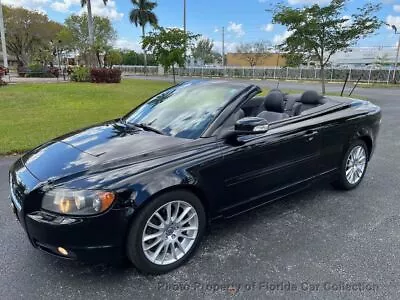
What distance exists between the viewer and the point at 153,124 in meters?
3.35

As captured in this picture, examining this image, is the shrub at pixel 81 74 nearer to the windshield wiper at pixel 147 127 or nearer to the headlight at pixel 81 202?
the windshield wiper at pixel 147 127

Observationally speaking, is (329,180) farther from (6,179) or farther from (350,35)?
(350,35)

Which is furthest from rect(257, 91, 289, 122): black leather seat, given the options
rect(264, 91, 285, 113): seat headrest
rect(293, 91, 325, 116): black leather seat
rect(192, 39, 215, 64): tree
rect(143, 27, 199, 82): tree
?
rect(192, 39, 215, 64): tree

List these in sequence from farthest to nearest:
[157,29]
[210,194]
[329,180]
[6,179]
A: [157,29] → [6,179] → [329,180] → [210,194]

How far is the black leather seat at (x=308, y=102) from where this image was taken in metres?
4.14

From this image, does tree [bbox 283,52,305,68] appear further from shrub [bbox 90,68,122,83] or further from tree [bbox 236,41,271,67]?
tree [bbox 236,41,271,67]

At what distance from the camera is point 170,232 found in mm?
2674

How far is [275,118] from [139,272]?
206 cm

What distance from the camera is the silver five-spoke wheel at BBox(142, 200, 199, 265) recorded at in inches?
101

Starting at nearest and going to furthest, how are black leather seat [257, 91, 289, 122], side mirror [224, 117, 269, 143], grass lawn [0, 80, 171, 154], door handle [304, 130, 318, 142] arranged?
1. side mirror [224, 117, 269, 143]
2. door handle [304, 130, 318, 142]
3. black leather seat [257, 91, 289, 122]
4. grass lawn [0, 80, 171, 154]

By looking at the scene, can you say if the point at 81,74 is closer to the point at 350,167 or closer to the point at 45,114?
the point at 45,114

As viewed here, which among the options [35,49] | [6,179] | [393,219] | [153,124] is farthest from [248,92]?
[35,49]

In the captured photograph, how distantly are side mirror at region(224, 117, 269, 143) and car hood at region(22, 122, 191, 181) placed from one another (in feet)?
1.29

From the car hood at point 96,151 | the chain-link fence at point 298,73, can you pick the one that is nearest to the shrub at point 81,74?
the chain-link fence at point 298,73
